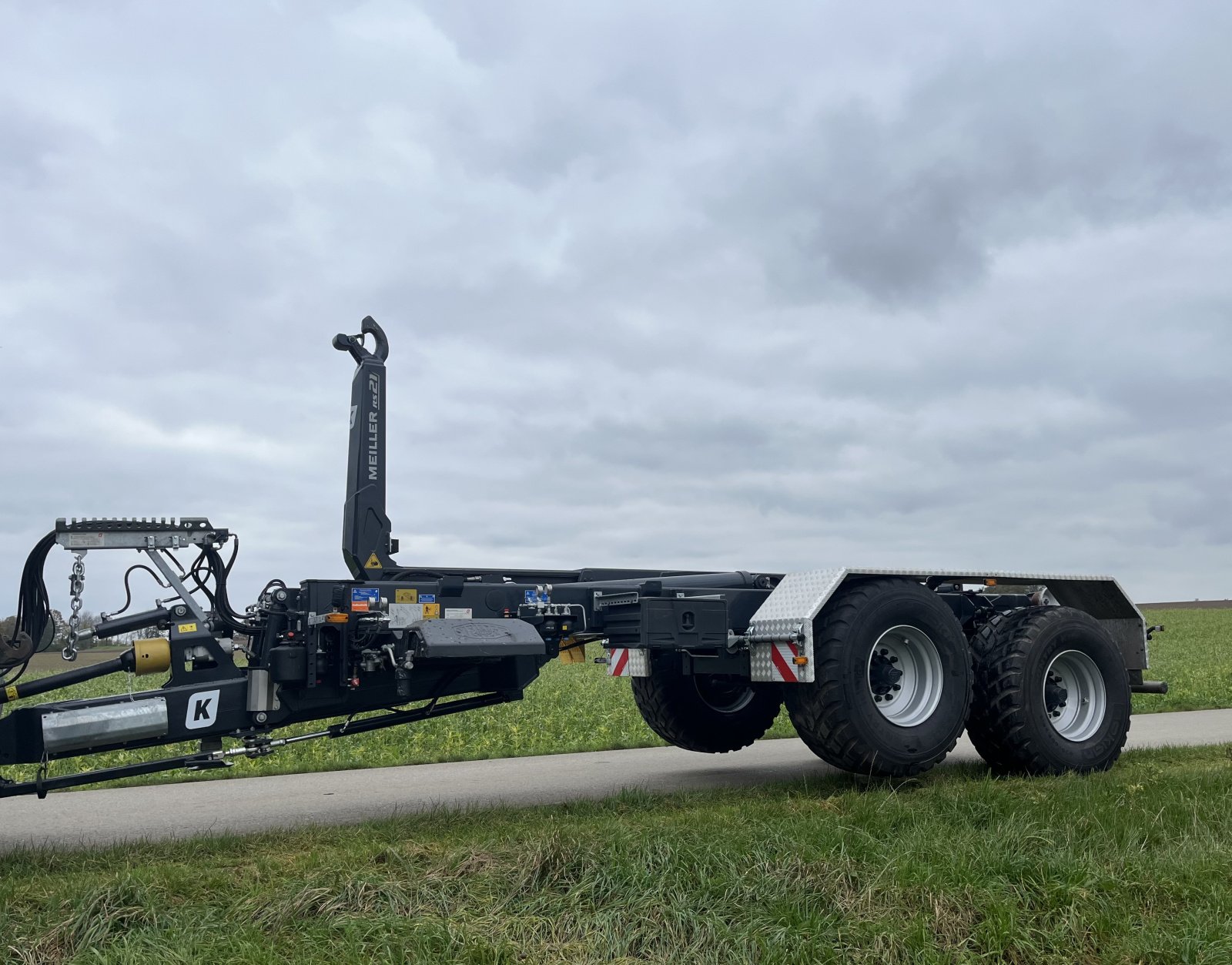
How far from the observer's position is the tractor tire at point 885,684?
24.0 feet

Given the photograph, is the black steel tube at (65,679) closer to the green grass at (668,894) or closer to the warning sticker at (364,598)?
the green grass at (668,894)

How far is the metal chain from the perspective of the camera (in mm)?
6316

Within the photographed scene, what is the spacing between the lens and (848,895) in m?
4.87

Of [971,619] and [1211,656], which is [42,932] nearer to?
[971,619]

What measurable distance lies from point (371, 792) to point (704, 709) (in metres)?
2.76

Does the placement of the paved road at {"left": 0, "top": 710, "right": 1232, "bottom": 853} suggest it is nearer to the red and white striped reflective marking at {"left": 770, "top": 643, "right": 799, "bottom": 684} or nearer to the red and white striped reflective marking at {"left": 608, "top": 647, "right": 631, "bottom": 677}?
the red and white striped reflective marking at {"left": 608, "top": 647, "right": 631, "bottom": 677}

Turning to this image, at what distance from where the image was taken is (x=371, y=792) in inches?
335

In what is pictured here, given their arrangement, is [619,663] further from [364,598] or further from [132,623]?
[132,623]

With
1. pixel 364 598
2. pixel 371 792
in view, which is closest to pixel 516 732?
pixel 371 792

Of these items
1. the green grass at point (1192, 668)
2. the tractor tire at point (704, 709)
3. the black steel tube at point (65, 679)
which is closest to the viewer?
the black steel tube at point (65, 679)

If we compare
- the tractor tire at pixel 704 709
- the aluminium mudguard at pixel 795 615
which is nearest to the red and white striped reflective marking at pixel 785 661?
the aluminium mudguard at pixel 795 615

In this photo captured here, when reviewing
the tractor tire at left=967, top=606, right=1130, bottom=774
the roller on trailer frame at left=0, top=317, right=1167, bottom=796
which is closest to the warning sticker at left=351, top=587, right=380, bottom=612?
the roller on trailer frame at left=0, top=317, right=1167, bottom=796

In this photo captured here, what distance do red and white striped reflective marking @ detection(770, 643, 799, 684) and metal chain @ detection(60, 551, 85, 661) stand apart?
424 centimetres

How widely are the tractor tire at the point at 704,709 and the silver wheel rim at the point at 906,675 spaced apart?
1.42m
